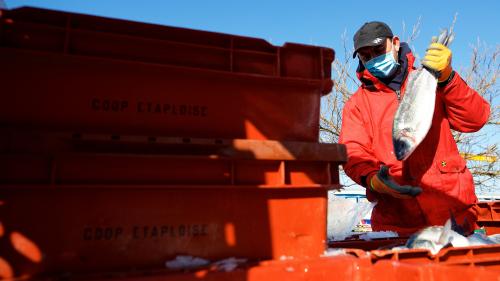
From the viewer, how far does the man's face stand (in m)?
3.01

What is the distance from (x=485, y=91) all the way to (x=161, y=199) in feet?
46.5

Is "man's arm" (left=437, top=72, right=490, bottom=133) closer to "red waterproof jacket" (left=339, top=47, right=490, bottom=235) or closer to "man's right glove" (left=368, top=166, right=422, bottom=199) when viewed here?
"red waterproof jacket" (left=339, top=47, right=490, bottom=235)

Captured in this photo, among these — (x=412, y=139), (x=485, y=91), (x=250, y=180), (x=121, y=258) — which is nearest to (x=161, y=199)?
(x=121, y=258)

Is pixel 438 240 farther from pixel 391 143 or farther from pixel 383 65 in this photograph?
pixel 383 65

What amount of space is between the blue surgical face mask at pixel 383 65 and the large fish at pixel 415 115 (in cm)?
52

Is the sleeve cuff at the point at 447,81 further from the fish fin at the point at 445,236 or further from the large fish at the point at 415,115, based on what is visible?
the fish fin at the point at 445,236

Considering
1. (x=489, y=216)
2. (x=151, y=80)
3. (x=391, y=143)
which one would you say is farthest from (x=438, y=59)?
(x=151, y=80)

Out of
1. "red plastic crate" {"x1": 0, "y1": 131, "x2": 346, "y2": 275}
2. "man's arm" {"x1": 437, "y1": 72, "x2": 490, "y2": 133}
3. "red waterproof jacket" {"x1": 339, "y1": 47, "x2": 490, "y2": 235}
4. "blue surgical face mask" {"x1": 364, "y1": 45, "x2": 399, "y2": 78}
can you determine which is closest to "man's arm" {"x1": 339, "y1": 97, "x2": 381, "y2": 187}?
"red waterproof jacket" {"x1": 339, "y1": 47, "x2": 490, "y2": 235}

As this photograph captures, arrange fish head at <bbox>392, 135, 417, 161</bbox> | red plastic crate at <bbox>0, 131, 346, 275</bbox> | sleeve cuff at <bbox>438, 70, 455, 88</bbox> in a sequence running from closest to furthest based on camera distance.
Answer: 1. red plastic crate at <bbox>0, 131, 346, 275</bbox>
2. fish head at <bbox>392, 135, 417, 161</bbox>
3. sleeve cuff at <bbox>438, 70, 455, 88</bbox>

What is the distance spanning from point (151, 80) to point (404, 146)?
5.36 feet

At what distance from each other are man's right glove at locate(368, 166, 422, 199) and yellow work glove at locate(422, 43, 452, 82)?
2.42 feet

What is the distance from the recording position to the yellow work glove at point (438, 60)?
2389mm

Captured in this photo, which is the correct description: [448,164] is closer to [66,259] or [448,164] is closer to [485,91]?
[66,259]

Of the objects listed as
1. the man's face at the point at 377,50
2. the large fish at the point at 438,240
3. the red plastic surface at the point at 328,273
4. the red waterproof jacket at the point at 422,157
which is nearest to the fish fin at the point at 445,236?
the large fish at the point at 438,240
